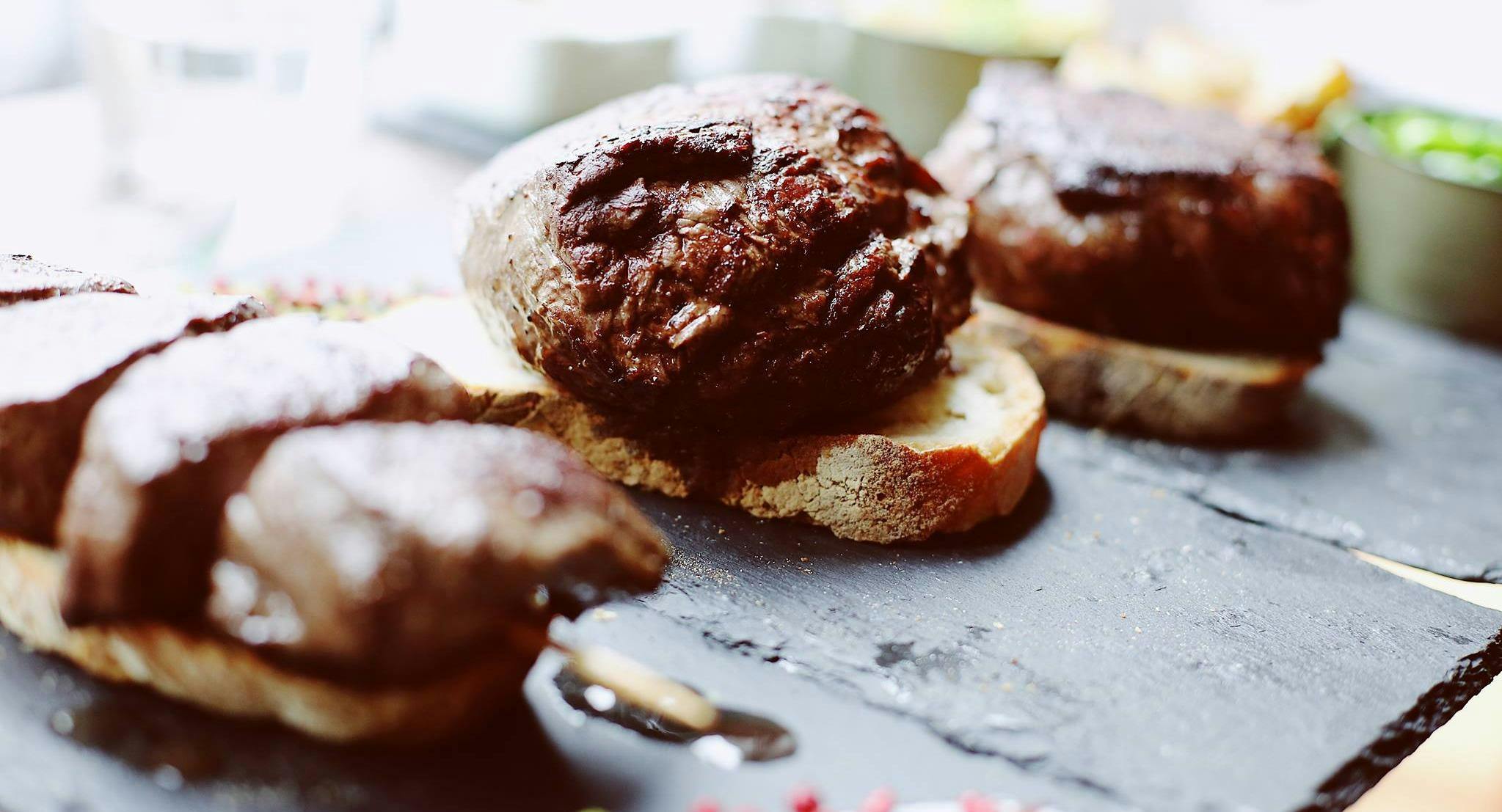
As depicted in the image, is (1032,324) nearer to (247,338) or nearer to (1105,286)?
(1105,286)

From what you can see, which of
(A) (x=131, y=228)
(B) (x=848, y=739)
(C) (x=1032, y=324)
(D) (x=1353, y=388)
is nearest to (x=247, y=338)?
(B) (x=848, y=739)

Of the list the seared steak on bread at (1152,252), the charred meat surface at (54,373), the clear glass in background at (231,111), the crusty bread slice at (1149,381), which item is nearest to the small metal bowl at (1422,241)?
the seared steak on bread at (1152,252)

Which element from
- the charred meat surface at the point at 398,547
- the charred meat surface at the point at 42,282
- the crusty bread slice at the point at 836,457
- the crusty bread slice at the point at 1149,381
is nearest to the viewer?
the charred meat surface at the point at 398,547

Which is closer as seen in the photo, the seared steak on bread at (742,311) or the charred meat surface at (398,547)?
the charred meat surface at (398,547)

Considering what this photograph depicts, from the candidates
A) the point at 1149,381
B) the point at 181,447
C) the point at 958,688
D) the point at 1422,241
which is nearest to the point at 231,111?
the point at 181,447

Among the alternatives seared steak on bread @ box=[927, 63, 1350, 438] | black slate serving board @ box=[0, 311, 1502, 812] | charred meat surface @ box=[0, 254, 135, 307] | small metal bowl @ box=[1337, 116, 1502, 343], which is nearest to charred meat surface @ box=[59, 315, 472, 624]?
black slate serving board @ box=[0, 311, 1502, 812]

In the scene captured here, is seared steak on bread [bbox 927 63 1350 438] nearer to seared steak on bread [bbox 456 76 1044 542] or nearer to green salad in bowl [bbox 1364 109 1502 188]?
seared steak on bread [bbox 456 76 1044 542]

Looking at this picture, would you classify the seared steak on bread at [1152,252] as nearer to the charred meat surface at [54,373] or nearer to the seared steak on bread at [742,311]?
the seared steak on bread at [742,311]
